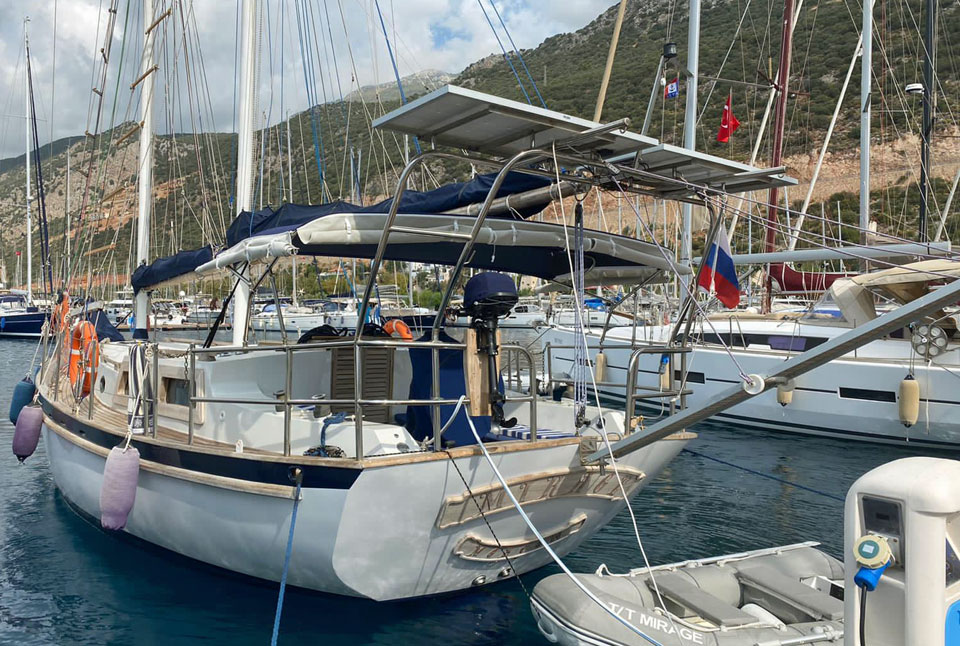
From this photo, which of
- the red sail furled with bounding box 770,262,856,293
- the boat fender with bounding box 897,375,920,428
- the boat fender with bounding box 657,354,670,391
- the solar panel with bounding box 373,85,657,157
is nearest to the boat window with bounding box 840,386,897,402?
the boat fender with bounding box 897,375,920,428

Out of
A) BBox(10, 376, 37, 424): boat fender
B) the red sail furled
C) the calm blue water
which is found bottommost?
the calm blue water

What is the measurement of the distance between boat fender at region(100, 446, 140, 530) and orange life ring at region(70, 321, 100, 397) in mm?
2102

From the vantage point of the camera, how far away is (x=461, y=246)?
691 cm

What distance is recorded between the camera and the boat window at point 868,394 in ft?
44.9

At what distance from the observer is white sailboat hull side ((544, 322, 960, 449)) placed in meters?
13.1

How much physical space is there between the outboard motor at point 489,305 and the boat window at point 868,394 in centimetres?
1064

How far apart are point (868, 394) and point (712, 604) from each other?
1026 cm

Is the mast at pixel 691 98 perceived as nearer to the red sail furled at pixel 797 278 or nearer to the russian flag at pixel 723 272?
the russian flag at pixel 723 272

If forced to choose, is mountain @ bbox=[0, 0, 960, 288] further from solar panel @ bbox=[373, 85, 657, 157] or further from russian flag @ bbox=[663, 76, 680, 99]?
solar panel @ bbox=[373, 85, 657, 157]

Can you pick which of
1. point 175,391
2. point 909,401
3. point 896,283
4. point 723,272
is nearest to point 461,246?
point 723,272

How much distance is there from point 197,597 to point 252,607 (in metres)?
0.59

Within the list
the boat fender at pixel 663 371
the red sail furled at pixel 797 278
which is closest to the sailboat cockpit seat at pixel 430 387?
the boat fender at pixel 663 371

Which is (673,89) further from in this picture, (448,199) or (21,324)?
(21,324)

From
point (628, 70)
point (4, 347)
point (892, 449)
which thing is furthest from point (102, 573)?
point (628, 70)
